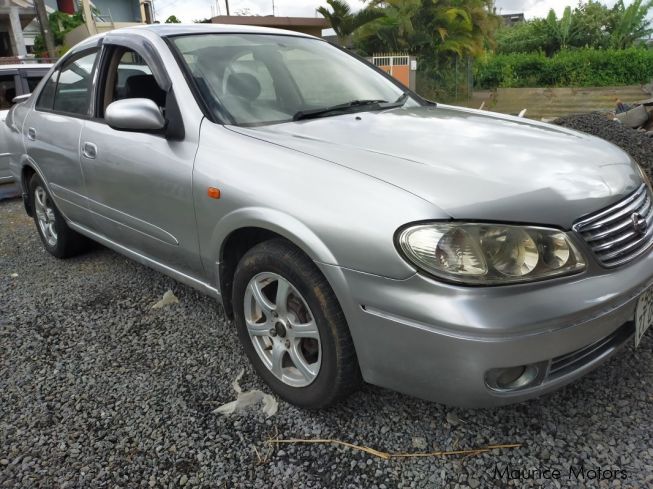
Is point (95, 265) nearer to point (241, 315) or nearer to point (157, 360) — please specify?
point (157, 360)

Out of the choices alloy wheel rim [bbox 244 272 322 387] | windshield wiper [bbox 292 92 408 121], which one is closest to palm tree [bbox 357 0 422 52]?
windshield wiper [bbox 292 92 408 121]

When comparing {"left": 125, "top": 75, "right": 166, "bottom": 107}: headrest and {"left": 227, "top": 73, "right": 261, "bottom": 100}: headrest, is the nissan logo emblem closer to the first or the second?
{"left": 227, "top": 73, "right": 261, "bottom": 100}: headrest

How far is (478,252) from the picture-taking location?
1700 millimetres

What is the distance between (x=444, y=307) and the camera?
166cm

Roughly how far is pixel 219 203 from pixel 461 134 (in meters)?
1.08

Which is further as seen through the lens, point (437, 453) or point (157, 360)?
point (157, 360)

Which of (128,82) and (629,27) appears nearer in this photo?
(128,82)

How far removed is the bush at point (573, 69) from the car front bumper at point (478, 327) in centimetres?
2269

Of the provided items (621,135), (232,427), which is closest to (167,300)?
(232,427)

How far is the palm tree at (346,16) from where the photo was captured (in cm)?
1859

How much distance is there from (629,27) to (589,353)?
30677mm

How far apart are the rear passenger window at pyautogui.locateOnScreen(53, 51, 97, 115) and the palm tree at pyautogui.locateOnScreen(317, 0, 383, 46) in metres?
16.3

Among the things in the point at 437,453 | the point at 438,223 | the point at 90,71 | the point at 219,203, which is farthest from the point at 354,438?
the point at 90,71

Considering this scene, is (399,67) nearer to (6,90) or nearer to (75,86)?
(6,90)
